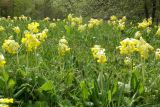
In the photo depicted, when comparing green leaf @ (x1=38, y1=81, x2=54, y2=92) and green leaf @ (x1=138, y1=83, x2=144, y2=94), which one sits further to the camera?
green leaf @ (x1=138, y1=83, x2=144, y2=94)

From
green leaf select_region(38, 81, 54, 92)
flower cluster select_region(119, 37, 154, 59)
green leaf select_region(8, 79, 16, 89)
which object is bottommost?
green leaf select_region(38, 81, 54, 92)

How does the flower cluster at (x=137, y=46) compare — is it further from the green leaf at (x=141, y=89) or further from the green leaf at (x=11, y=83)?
the green leaf at (x=11, y=83)

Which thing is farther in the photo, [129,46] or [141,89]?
[129,46]

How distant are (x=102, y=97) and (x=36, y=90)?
1.84 ft

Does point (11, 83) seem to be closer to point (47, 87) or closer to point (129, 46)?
point (47, 87)

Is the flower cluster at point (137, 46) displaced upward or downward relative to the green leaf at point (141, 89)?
upward

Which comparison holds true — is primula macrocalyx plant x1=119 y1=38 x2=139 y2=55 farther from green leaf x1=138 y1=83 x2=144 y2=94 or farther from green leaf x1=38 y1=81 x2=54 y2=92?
green leaf x1=38 y1=81 x2=54 y2=92

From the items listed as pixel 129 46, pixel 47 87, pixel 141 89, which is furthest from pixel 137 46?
pixel 47 87

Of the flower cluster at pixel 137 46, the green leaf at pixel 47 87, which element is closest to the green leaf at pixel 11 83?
the green leaf at pixel 47 87

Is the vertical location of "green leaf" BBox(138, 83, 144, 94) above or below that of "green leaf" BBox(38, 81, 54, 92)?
below

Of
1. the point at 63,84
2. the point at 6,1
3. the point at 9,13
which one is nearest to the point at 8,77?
the point at 63,84

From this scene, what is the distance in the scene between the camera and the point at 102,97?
10.5 feet

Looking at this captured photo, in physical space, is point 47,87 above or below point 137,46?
below

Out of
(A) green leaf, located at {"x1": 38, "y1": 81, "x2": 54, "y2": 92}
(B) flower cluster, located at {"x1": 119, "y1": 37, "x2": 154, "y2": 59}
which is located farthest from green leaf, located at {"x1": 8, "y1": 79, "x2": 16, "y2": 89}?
(B) flower cluster, located at {"x1": 119, "y1": 37, "x2": 154, "y2": 59}
